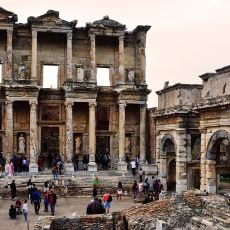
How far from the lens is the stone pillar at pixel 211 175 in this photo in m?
22.5

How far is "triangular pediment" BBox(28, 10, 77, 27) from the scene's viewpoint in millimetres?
35031

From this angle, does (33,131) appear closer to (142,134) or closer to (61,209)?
(142,134)

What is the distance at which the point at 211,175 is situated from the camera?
22.6m

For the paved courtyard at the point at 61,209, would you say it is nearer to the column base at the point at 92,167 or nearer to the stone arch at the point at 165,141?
the stone arch at the point at 165,141

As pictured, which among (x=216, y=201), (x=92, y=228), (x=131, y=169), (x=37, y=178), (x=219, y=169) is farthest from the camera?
(x=131, y=169)

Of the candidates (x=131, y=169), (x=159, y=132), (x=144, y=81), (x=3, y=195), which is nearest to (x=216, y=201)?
(x=159, y=132)

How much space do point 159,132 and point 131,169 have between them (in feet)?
21.5

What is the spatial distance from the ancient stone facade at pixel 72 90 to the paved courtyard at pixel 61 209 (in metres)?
6.16

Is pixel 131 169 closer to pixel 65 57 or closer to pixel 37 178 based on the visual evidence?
pixel 37 178

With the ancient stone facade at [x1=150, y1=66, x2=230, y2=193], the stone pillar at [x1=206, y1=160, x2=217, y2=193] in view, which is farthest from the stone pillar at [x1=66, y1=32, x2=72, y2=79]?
the stone pillar at [x1=206, y1=160, x2=217, y2=193]

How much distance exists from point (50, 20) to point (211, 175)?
17.9m

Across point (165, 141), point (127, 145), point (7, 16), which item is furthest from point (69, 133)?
point (7, 16)

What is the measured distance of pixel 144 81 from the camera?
36906 millimetres

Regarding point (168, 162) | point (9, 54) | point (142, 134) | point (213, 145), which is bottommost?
point (168, 162)
